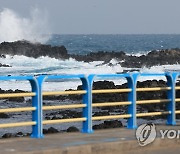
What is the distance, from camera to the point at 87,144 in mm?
9695

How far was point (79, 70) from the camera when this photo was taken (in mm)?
56875

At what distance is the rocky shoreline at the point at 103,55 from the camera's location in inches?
2496

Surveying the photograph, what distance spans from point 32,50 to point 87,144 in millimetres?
67643

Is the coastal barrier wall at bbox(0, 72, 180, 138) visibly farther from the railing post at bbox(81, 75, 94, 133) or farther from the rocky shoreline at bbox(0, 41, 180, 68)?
the rocky shoreline at bbox(0, 41, 180, 68)

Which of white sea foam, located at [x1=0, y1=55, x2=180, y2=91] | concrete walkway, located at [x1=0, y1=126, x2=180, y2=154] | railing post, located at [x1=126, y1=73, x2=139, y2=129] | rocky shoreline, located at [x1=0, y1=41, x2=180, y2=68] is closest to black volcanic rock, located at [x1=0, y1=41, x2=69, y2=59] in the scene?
rocky shoreline, located at [x1=0, y1=41, x2=180, y2=68]

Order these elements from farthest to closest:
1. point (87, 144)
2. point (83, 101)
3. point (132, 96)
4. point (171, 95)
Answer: point (171, 95) → point (132, 96) → point (83, 101) → point (87, 144)

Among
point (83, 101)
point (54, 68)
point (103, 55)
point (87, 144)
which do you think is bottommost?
point (87, 144)

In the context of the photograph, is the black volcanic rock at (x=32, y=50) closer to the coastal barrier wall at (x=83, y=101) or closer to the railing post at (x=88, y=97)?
the coastal barrier wall at (x=83, y=101)

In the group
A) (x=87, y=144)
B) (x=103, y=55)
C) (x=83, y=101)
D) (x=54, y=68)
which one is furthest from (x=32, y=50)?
(x=87, y=144)

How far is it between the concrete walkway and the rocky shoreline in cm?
4955

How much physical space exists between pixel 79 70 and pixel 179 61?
13490mm

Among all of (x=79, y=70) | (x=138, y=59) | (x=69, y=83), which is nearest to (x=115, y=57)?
(x=138, y=59)

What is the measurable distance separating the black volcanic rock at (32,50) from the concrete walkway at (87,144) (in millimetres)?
62277

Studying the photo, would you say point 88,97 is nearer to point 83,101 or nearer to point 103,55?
point 83,101
